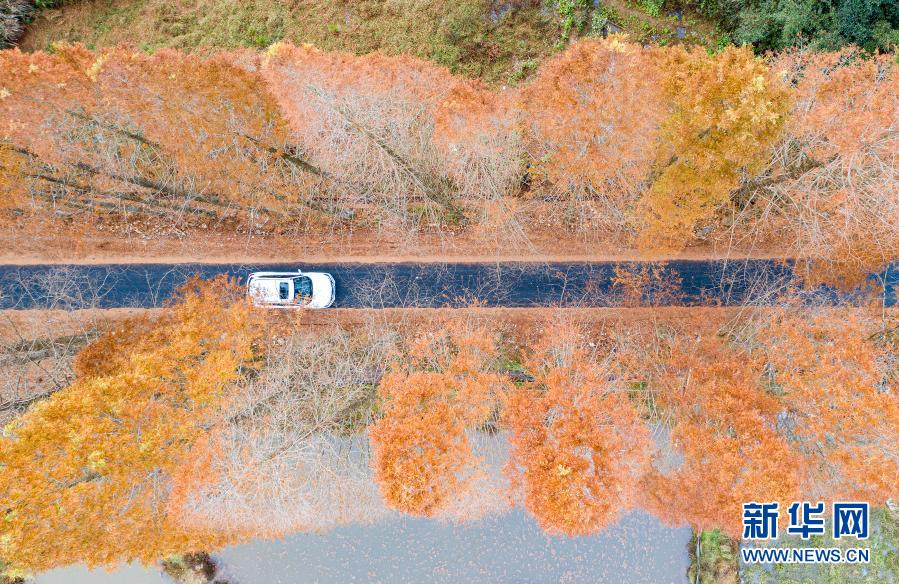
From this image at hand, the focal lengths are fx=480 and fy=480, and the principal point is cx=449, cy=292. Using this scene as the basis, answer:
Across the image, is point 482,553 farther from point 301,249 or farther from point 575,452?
point 301,249

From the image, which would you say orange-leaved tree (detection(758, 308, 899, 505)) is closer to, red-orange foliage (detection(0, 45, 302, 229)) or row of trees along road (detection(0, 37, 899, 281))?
row of trees along road (detection(0, 37, 899, 281))

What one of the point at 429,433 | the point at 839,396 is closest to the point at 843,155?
the point at 839,396

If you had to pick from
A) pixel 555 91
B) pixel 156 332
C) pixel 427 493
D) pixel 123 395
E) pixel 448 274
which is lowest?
pixel 427 493

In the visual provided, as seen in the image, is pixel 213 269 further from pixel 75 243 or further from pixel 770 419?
pixel 770 419

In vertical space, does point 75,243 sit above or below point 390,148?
below

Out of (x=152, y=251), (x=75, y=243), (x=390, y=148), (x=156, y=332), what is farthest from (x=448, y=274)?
(x=75, y=243)

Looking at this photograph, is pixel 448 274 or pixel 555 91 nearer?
pixel 555 91
